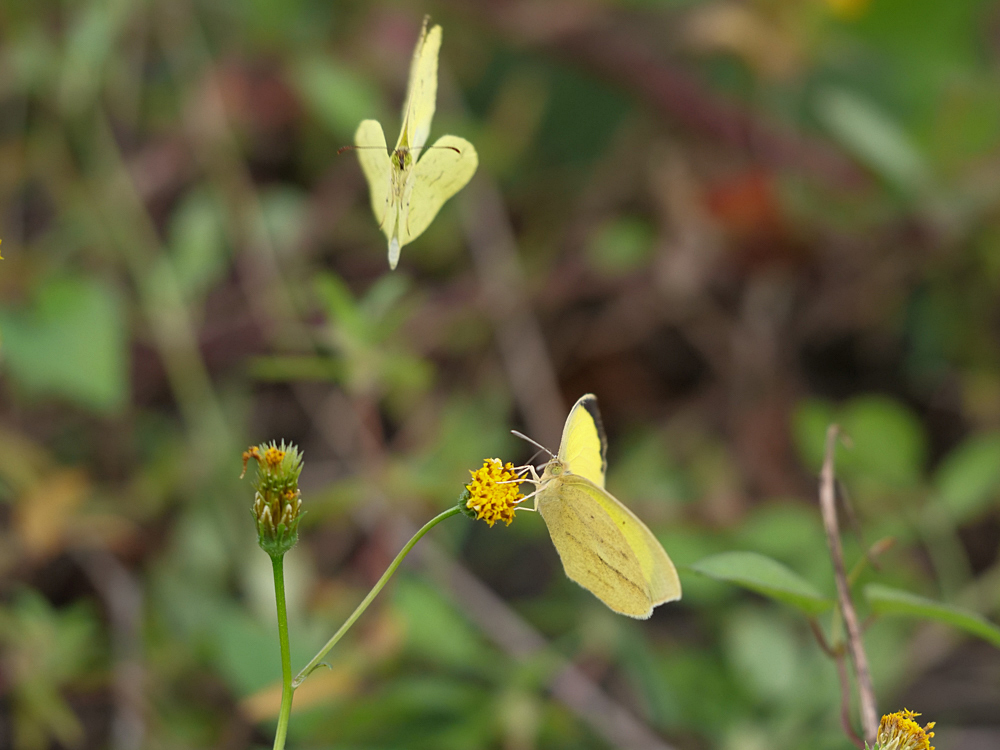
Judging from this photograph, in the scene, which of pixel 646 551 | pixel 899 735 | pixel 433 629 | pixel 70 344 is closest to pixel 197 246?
pixel 70 344

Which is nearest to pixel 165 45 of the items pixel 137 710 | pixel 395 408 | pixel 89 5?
pixel 89 5

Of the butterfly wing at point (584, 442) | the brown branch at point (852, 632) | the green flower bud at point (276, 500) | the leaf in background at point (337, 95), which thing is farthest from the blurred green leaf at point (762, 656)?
the leaf in background at point (337, 95)

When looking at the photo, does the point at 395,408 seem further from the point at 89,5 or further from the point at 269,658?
the point at 89,5

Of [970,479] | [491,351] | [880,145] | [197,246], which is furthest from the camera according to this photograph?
[491,351]

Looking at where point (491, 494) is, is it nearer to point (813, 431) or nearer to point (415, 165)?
point (415, 165)

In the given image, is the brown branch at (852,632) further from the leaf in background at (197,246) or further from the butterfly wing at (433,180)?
the leaf in background at (197,246)

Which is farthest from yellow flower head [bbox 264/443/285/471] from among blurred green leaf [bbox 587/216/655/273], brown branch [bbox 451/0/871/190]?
brown branch [bbox 451/0/871/190]
